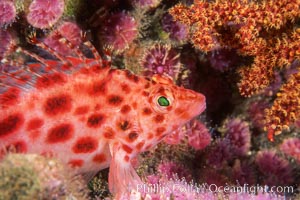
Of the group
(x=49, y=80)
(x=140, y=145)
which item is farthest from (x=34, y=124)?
(x=140, y=145)

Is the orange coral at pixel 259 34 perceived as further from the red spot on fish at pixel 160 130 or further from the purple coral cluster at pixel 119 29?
the red spot on fish at pixel 160 130

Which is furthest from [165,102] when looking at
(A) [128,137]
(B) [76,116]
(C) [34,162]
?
(C) [34,162]

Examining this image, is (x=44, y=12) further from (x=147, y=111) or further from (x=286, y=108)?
(x=286, y=108)

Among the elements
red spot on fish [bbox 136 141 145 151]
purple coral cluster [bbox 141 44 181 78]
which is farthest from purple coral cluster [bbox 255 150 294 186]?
red spot on fish [bbox 136 141 145 151]

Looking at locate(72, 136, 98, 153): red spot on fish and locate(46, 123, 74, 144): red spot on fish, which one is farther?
locate(72, 136, 98, 153): red spot on fish

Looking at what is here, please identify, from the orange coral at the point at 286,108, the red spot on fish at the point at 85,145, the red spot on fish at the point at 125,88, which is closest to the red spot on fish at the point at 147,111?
the red spot on fish at the point at 125,88

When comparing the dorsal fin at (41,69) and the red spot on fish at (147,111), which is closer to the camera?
the dorsal fin at (41,69)

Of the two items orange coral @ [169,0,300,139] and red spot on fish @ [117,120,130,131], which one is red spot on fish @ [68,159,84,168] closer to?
red spot on fish @ [117,120,130,131]
